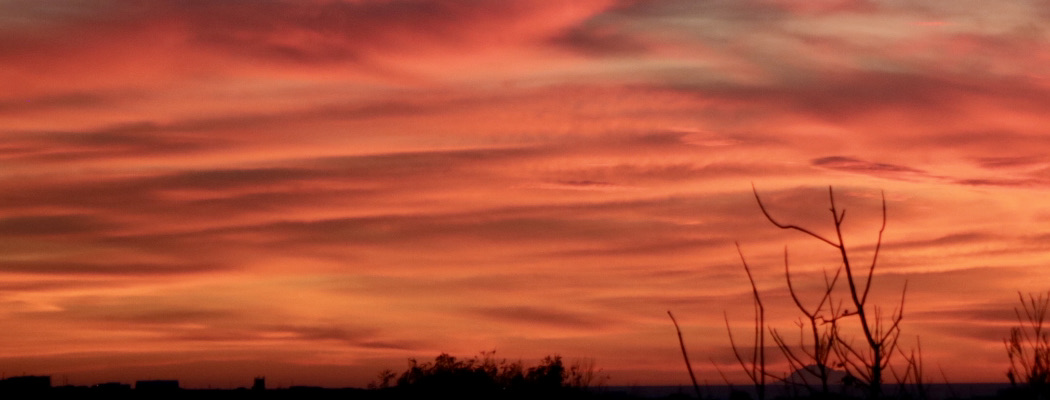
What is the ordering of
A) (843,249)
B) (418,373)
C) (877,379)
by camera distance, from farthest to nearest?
(418,373) < (877,379) < (843,249)

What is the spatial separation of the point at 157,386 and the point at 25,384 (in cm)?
611

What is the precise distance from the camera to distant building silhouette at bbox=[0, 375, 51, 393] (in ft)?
197

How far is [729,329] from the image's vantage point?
491 inches

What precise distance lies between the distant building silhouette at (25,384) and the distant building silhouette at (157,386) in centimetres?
419

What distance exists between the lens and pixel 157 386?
63094 mm

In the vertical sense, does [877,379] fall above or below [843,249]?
below

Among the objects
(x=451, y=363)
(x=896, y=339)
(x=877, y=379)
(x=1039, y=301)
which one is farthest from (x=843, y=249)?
(x=451, y=363)

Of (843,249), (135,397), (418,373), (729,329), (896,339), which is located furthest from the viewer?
(135,397)

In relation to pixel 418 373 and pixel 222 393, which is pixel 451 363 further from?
pixel 222 393

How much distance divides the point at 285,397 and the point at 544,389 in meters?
13.1

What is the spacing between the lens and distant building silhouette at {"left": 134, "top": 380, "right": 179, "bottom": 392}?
6266 centimetres

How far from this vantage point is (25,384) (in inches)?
2378

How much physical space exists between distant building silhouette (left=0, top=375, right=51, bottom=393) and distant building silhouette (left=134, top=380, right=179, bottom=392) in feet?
13.8

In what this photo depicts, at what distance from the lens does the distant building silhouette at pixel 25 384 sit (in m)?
59.9
